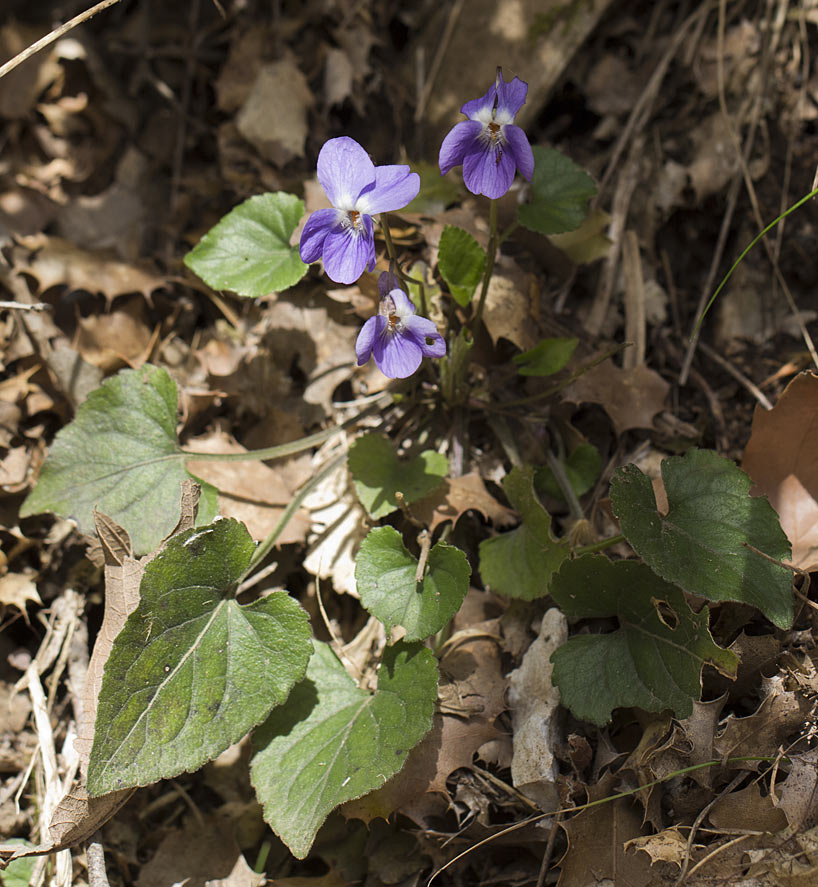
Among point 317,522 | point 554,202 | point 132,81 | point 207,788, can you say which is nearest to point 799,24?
point 554,202

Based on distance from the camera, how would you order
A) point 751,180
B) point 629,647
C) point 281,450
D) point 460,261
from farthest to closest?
point 751,180
point 281,450
point 460,261
point 629,647

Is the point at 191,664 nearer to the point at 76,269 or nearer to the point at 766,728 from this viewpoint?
the point at 766,728

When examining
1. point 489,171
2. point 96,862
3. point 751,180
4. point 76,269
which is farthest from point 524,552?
point 76,269

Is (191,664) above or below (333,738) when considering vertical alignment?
above

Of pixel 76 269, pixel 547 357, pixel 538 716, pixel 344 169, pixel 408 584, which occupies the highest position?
pixel 344 169

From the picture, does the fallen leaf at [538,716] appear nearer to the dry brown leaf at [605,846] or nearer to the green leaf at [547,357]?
the dry brown leaf at [605,846]

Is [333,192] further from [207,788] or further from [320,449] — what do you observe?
[207,788]

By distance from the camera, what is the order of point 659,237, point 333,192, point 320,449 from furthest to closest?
point 659,237, point 320,449, point 333,192

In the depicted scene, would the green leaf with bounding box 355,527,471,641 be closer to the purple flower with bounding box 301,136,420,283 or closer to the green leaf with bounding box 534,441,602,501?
the green leaf with bounding box 534,441,602,501
